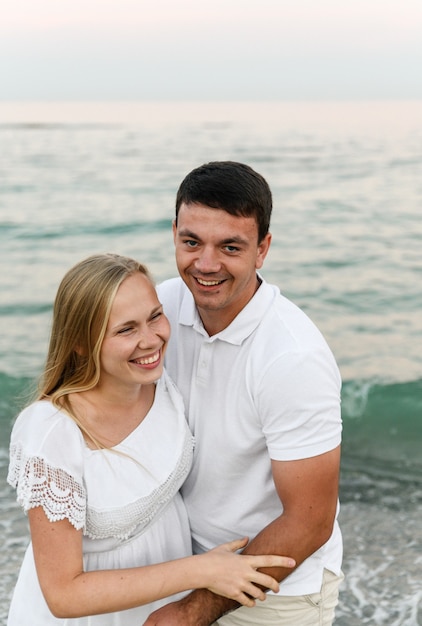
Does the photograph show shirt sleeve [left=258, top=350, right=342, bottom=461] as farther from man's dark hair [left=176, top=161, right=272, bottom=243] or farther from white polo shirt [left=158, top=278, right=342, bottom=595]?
man's dark hair [left=176, top=161, right=272, bottom=243]

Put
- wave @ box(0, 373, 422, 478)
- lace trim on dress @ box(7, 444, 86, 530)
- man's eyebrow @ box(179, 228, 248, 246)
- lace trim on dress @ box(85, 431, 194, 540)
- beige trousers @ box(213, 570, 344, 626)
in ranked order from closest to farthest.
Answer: lace trim on dress @ box(7, 444, 86, 530)
lace trim on dress @ box(85, 431, 194, 540)
man's eyebrow @ box(179, 228, 248, 246)
beige trousers @ box(213, 570, 344, 626)
wave @ box(0, 373, 422, 478)

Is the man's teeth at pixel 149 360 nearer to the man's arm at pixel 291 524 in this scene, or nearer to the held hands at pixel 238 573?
the man's arm at pixel 291 524

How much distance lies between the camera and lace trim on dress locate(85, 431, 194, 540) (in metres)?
2.57

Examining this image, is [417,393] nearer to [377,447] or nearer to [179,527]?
[377,447]

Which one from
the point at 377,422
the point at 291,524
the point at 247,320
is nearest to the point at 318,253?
the point at 377,422

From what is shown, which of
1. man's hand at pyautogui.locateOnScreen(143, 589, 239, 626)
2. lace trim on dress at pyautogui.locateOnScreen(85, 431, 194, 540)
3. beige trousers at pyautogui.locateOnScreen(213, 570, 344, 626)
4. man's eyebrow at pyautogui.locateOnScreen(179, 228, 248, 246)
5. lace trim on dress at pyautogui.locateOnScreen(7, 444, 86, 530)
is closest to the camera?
lace trim on dress at pyautogui.locateOnScreen(7, 444, 86, 530)

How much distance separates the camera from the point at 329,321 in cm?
982

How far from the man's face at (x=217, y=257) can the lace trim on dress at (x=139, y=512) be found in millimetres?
459

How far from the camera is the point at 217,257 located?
2793mm

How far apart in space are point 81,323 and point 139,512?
619 mm

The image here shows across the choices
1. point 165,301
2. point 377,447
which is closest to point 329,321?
point 377,447

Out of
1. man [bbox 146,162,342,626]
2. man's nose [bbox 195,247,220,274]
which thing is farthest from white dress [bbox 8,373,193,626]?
man's nose [bbox 195,247,220,274]

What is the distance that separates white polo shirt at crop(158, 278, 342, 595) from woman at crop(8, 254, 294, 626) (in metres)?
0.13

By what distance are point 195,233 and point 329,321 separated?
23.5 feet
